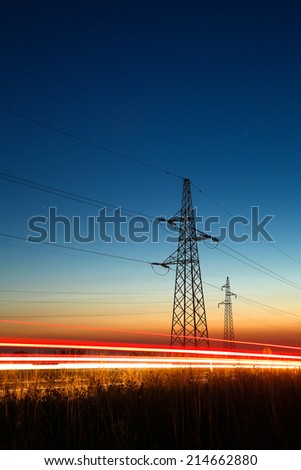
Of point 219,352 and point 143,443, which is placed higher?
point 219,352

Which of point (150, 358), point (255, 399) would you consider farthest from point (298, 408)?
point (150, 358)

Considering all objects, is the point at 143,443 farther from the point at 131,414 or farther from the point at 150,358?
the point at 150,358

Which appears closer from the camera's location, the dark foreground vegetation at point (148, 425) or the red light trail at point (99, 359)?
the dark foreground vegetation at point (148, 425)

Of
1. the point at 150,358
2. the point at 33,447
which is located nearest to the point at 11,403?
the point at 33,447

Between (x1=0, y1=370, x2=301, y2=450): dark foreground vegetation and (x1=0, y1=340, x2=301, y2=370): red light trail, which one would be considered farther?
(x1=0, y1=340, x2=301, y2=370): red light trail

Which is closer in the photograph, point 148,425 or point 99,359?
point 148,425

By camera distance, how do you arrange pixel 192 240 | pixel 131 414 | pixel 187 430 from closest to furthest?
A: pixel 187 430 < pixel 131 414 < pixel 192 240
